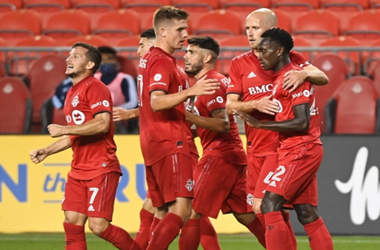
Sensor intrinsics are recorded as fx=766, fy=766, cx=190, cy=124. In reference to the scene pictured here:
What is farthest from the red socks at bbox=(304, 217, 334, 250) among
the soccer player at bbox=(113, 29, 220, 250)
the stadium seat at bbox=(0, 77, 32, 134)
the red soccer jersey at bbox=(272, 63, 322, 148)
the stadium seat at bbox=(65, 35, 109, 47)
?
the stadium seat at bbox=(65, 35, 109, 47)

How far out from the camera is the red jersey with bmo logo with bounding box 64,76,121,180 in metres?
6.33

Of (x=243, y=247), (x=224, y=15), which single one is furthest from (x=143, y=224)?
(x=224, y=15)

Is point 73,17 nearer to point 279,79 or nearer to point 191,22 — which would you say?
point 191,22

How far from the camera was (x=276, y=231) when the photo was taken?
578 cm

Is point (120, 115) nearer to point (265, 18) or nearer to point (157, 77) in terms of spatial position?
point (157, 77)

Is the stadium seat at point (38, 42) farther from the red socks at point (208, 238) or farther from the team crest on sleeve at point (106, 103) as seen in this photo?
the red socks at point (208, 238)

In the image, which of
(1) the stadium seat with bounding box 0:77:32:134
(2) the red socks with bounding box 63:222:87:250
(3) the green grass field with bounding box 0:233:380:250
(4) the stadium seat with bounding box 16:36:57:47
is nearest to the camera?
(2) the red socks with bounding box 63:222:87:250

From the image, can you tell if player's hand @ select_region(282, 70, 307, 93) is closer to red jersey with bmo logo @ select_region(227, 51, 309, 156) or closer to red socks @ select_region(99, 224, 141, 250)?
red jersey with bmo logo @ select_region(227, 51, 309, 156)

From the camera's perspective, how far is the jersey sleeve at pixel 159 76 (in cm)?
592

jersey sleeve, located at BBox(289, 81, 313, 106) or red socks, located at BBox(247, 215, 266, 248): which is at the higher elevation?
jersey sleeve, located at BBox(289, 81, 313, 106)

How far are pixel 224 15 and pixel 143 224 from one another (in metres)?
6.20

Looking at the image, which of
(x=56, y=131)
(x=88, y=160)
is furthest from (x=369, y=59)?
(x=56, y=131)

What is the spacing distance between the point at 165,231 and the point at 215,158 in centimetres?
110

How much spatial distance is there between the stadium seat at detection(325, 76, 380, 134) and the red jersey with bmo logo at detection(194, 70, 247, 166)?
2876mm
